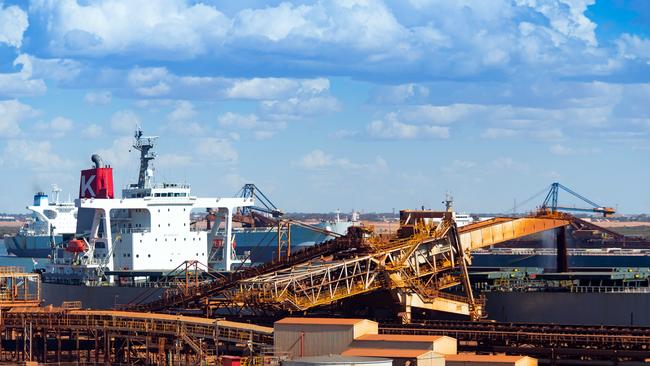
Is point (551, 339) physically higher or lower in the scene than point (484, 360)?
higher

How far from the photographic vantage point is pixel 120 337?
219ft

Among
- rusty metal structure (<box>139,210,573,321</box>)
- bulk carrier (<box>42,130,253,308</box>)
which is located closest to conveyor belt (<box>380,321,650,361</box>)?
rusty metal structure (<box>139,210,573,321</box>)

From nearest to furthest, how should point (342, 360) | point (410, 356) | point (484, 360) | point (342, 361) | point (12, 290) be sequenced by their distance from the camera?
point (342, 361) → point (342, 360) → point (410, 356) → point (484, 360) → point (12, 290)

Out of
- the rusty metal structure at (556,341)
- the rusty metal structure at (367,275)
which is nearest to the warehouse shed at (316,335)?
the rusty metal structure at (556,341)

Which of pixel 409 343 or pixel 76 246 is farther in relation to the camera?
pixel 76 246

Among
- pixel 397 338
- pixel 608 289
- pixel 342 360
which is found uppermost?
pixel 608 289

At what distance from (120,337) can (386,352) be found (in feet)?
58.0

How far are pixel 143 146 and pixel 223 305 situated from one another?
92.5 ft

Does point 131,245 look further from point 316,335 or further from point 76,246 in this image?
point 316,335

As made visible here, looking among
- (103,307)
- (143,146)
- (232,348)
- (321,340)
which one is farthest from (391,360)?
(143,146)

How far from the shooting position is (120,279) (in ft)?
305

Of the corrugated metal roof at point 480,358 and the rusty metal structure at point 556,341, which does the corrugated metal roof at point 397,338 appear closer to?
the corrugated metal roof at point 480,358

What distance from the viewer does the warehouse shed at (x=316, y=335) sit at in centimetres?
5678

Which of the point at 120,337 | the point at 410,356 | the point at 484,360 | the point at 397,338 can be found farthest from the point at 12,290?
the point at 484,360
